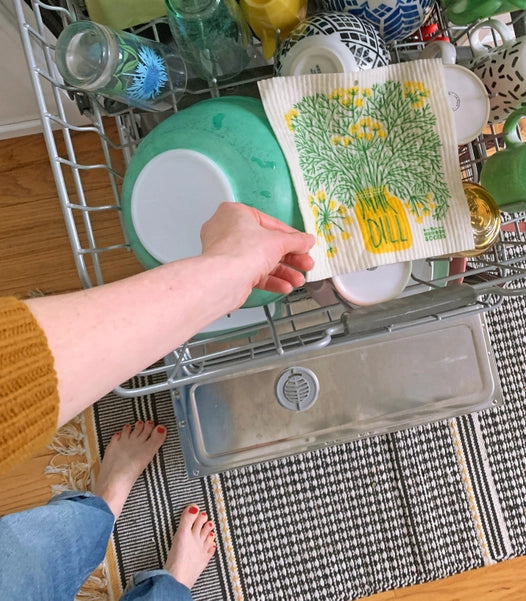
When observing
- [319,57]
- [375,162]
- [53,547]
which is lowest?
[53,547]

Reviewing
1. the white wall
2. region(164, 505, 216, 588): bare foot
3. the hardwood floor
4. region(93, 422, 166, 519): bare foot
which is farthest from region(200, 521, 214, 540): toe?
the white wall

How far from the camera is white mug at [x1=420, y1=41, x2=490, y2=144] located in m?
0.50

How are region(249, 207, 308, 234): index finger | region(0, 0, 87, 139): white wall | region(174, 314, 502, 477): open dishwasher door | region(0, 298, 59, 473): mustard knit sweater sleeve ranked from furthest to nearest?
region(174, 314, 502, 477): open dishwasher door → region(0, 0, 87, 139): white wall → region(249, 207, 308, 234): index finger → region(0, 298, 59, 473): mustard knit sweater sleeve

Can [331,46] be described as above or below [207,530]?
above

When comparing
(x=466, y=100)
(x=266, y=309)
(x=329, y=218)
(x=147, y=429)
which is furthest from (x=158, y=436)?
(x=466, y=100)

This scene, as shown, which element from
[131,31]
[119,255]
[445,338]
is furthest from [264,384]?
[131,31]

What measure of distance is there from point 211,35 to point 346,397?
1.77ft

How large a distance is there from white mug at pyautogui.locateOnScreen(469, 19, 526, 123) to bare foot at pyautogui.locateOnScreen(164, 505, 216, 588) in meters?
0.83

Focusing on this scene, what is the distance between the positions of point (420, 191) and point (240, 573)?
2.74 feet

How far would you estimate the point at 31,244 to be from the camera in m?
1.00

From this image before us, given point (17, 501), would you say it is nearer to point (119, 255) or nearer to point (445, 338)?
point (119, 255)

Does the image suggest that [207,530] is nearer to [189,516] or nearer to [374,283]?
[189,516]

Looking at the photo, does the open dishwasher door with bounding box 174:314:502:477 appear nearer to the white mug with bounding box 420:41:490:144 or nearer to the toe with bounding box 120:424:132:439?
the toe with bounding box 120:424:132:439

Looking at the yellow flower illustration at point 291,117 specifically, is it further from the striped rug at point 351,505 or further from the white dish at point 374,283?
the striped rug at point 351,505
